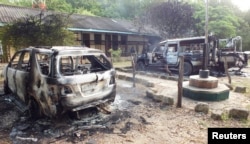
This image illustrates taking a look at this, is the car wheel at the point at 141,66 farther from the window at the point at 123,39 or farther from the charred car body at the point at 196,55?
the window at the point at 123,39

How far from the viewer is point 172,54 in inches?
454

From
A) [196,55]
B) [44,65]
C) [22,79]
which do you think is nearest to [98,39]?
[196,55]

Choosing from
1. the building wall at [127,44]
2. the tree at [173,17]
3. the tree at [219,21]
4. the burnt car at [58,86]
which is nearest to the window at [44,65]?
the burnt car at [58,86]

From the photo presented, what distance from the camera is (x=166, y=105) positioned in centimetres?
580

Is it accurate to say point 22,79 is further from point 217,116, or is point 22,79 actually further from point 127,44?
point 127,44

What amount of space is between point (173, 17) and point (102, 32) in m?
6.66

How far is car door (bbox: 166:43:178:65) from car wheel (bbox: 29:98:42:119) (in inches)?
328

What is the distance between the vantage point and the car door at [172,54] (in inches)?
448

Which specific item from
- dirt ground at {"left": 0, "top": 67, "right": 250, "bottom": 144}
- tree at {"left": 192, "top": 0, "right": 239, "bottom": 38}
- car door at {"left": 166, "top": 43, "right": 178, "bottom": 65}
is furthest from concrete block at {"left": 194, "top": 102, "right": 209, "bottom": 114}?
tree at {"left": 192, "top": 0, "right": 239, "bottom": 38}

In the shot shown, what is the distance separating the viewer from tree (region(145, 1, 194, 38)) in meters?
18.8

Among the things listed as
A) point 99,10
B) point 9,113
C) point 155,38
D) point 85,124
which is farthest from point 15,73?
point 99,10

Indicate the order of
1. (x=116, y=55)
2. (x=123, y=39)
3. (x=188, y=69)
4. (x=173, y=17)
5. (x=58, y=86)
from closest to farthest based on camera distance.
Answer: (x=58, y=86), (x=188, y=69), (x=116, y=55), (x=173, y=17), (x=123, y=39)

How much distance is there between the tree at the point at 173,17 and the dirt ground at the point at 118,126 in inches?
585

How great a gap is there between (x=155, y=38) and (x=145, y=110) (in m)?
20.6
